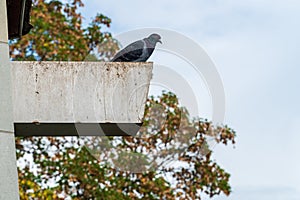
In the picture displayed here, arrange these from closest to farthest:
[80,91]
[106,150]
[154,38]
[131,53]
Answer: [80,91]
[131,53]
[154,38]
[106,150]

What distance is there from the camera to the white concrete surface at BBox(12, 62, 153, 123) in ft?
10.9

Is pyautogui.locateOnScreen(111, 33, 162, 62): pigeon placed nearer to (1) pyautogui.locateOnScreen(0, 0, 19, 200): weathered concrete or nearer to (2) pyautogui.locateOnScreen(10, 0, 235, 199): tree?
(1) pyautogui.locateOnScreen(0, 0, 19, 200): weathered concrete

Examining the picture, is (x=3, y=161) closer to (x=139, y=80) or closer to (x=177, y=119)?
(x=139, y=80)

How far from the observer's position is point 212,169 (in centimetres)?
895

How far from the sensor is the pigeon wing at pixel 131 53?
4.02 meters

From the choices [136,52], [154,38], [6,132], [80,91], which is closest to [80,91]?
[80,91]

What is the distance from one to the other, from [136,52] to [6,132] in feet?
4.95

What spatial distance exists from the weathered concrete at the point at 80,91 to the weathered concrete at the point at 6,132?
489 millimetres

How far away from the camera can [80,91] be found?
3375mm

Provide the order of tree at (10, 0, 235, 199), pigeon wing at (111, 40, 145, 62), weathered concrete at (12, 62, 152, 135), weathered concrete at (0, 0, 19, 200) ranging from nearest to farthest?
weathered concrete at (0, 0, 19, 200)
weathered concrete at (12, 62, 152, 135)
pigeon wing at (111, 40, 145, 62)
tree at (10, 0, 235, 199)

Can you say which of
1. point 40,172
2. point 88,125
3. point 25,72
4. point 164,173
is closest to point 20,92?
point 25,72

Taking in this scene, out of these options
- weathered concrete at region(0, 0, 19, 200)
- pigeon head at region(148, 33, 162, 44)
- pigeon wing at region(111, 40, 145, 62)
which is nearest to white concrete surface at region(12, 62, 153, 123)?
weathered concrete at region(0, 0, 19, 200)

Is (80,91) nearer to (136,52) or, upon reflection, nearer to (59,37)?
(136,52)

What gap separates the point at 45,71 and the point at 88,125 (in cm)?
36
